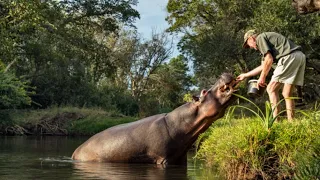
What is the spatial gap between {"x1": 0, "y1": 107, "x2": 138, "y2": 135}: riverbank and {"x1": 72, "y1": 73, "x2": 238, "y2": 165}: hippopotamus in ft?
55.7

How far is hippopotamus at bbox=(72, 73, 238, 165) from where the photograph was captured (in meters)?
8.35

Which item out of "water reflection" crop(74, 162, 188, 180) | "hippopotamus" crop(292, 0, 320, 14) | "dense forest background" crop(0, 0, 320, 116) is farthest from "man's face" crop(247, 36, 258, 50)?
"dense forest background" crop(0, 0, 320, 116)

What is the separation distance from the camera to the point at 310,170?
4.49m

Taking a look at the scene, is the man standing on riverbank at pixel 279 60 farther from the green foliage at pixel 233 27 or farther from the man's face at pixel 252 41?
the green foliage at pixel 233 27

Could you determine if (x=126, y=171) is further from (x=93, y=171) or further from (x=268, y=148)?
(x=268, y=148)

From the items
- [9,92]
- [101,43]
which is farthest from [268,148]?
[101,43]

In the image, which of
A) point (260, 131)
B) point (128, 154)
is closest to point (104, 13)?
point (128, 154)

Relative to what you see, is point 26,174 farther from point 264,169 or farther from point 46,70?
point 46,70

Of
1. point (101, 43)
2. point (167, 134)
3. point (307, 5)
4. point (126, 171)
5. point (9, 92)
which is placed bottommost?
point (126, 171)

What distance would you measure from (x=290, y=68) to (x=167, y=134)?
87.5 inches

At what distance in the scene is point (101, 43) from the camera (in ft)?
109

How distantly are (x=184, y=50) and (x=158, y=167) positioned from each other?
91.8 ft

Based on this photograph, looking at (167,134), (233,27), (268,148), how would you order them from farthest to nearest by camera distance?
(233,27) → (167,134) → (268,148)

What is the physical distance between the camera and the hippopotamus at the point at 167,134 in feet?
27.4
